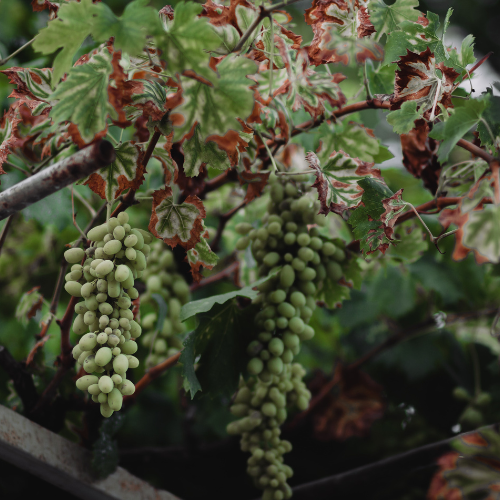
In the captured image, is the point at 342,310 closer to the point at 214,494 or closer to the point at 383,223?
the point at 214,494

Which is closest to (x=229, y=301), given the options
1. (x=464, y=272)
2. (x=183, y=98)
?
(x=183, y=98)

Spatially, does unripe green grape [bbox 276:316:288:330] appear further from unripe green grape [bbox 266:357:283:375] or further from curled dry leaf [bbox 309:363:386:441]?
curled dry leaf [bbox 309:363:386:441]

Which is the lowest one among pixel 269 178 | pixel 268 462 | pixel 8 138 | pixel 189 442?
pixel 189 442

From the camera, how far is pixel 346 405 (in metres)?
0.97

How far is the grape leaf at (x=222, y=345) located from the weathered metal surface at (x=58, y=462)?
0.18 m

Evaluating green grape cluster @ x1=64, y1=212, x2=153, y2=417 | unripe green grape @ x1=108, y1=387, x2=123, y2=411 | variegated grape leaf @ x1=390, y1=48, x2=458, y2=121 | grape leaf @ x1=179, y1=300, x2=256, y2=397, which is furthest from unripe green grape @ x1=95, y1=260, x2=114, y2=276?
variegated grape leaf @ x1=390, y1=48, x2=458, y2=121

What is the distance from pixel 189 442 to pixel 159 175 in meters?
0.58

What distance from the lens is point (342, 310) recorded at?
1082 mm

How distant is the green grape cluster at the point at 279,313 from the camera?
613 mm

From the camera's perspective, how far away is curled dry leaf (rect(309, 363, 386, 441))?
939 millimetres

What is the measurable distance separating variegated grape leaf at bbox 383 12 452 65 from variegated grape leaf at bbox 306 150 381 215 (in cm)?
12

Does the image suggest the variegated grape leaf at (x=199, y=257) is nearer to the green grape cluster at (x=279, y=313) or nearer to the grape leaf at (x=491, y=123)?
the green grape cluster at (x=279, y=313)

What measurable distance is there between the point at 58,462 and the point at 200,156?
42cm

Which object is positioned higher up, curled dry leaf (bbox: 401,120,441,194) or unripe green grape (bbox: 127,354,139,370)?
unripe green grape (bbox: 127,354,139,370)
